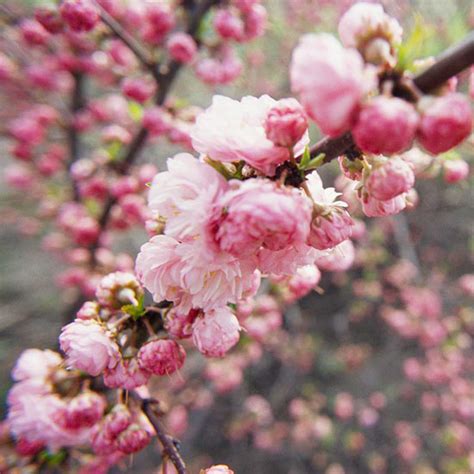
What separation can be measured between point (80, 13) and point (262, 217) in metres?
1.20

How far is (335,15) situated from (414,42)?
4021 mm

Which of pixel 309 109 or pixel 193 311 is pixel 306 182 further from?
pixel 193 311

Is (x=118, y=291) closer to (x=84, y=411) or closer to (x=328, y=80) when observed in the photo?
(x=84, y=411)

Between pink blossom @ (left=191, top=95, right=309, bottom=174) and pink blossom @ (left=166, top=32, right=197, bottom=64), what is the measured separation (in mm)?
1062

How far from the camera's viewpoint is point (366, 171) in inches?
29.8

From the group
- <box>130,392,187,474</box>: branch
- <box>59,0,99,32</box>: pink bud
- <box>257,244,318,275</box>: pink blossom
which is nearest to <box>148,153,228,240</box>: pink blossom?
<box>257,244,318,275</box>: pink blossom

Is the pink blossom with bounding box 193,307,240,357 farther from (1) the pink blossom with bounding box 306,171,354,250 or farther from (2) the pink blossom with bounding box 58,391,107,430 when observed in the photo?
(2) the pink blossom with bounding box 58,391,107,430

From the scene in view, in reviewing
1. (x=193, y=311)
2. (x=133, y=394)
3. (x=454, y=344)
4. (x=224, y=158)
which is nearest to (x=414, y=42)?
(x=224, y=158)

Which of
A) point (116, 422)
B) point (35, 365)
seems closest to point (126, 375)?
point (116, 422)

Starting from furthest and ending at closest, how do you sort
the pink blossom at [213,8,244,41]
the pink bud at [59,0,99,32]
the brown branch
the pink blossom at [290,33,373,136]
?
the brown branch < the pink blossom at [213,8,244,41] < the pink bud at [59,0,99,32] < the pink blossom at [290,33,373,136]

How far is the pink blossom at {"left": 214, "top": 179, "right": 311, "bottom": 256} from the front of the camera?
2.10 feet

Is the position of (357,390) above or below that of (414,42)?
below

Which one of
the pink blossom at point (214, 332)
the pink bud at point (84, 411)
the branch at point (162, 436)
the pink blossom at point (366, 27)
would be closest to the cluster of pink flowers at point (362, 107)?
the pink blossom at point (366, 27)

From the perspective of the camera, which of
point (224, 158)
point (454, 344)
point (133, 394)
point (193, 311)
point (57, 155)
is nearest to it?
point (224, 158)
